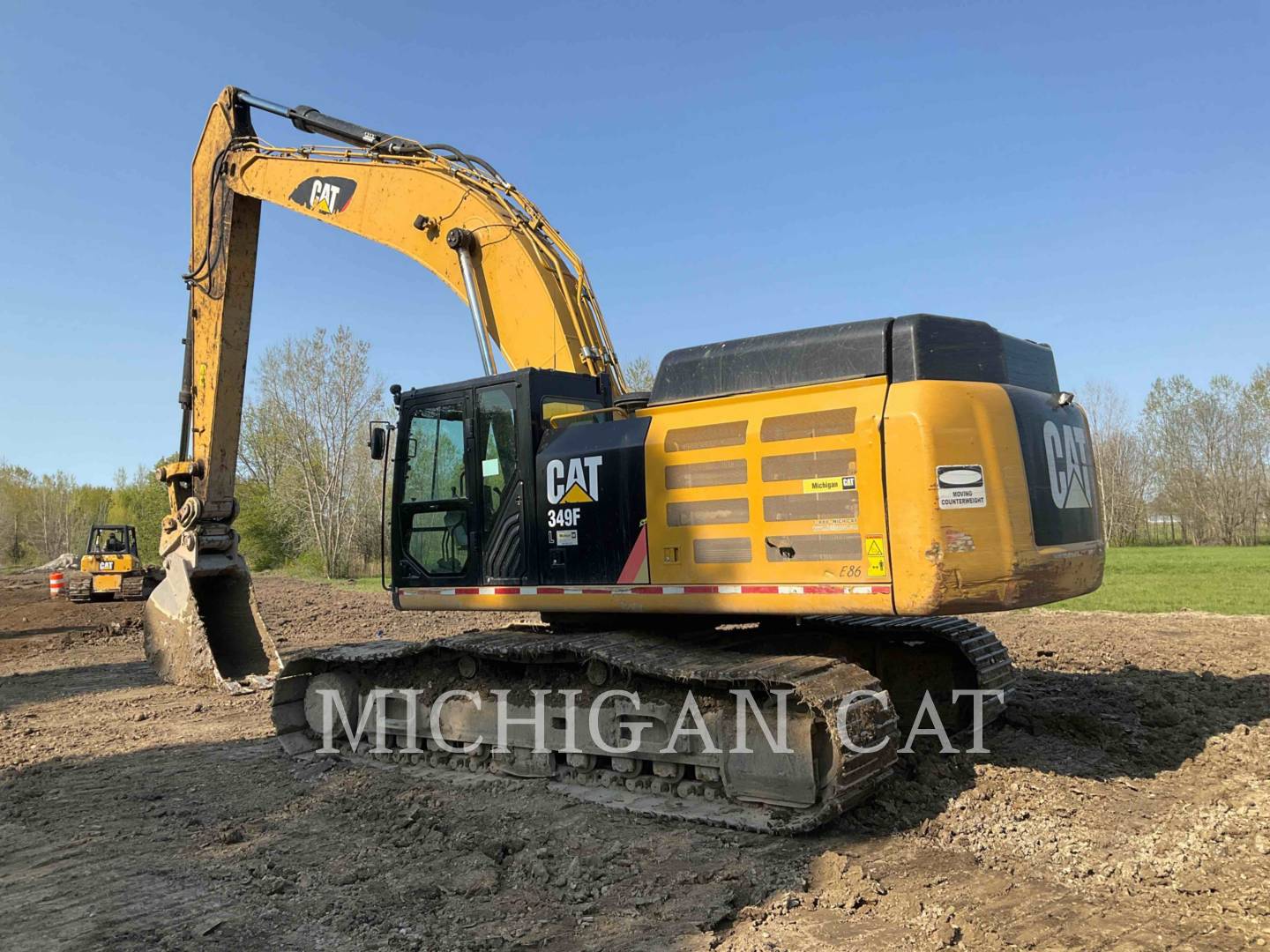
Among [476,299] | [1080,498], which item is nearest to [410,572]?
[476,299]

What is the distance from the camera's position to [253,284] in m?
10.4

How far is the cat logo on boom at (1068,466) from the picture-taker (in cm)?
512

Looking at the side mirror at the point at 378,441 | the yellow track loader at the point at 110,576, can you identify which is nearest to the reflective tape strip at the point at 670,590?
the side mirror at the point at 378,441

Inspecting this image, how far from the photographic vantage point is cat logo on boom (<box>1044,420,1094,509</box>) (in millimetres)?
5125

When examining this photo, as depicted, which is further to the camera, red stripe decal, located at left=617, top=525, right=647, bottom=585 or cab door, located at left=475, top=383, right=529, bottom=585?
cab door, located at left=475, top=383, right=529, bottom=585

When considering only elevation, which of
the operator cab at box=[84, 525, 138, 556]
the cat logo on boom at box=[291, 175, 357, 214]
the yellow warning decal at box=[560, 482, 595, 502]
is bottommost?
the yellow warning decal at box=[560, 482, 595, 502]

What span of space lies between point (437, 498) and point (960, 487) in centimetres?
395

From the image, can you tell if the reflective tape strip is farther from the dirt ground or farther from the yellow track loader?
the yellow track loader

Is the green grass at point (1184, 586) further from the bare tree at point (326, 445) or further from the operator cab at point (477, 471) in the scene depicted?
the bare tree at point (326, 445)

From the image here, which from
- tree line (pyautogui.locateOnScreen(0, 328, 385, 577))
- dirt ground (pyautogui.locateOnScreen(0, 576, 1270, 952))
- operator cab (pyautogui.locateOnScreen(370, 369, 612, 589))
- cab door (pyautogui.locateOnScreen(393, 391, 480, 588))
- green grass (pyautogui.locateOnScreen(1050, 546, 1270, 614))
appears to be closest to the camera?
dirt ground (pyautogui.locateOnScreen(0, 576, 1270, 952))

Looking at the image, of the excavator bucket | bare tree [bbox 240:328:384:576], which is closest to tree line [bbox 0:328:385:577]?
bare tree [bbox 240:328:384:576]

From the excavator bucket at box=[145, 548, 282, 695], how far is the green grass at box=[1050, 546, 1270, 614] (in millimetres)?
9331

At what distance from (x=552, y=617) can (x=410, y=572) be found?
1.21 metres

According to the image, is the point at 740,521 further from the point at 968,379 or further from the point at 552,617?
the point at 552,617
